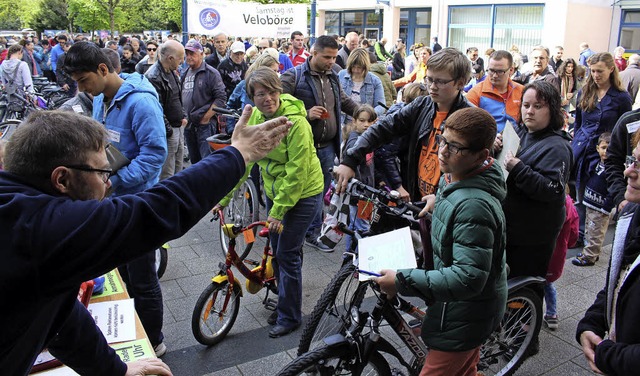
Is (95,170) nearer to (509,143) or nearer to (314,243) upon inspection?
(509,143)

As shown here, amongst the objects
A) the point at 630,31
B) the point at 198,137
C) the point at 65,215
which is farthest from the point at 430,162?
the point at 630,31

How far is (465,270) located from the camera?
7.11 feet

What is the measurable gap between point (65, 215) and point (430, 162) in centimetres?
236

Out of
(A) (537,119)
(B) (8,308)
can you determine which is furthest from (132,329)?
(A) (537,119)

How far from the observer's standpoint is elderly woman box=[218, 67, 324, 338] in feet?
12.1

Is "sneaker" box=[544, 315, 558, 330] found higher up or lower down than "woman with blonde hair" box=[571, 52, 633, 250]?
lower down

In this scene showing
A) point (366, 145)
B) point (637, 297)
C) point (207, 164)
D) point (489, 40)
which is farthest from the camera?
point (489, 40)

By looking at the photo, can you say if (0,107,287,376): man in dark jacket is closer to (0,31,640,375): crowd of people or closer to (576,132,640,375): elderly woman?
(0,31,640,375): crowd of people

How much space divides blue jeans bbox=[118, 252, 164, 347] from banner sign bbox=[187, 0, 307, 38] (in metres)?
7.97

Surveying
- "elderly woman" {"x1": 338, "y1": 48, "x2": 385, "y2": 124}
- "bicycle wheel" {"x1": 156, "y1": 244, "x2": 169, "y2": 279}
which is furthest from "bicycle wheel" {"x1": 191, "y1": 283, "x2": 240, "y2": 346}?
"elderly woman" {"x1": 338, "y1": 48, "x2": 385, "y2": 124}

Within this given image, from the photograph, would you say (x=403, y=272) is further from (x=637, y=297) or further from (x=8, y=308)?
(x=8, y=308)

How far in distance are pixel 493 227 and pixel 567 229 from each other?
1.74m

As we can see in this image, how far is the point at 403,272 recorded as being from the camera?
2.28 m

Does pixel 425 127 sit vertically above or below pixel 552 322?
above
